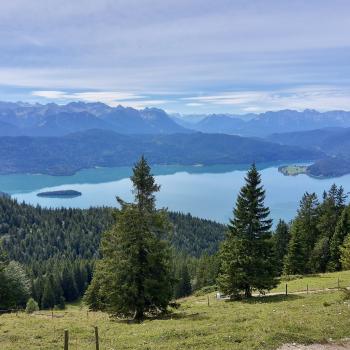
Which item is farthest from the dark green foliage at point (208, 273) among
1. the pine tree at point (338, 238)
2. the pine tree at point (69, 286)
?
the pine tree at point (69, 286)

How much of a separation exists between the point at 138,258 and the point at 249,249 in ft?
37.7

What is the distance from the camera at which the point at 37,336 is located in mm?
21953

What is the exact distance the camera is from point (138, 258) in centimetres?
2855

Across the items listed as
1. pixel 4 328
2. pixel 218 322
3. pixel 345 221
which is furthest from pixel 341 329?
pixel 345 221

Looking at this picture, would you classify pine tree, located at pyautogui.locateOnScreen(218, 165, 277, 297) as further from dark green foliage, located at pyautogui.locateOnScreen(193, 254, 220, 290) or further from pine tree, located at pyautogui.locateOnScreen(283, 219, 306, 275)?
dark green foliage, located at pyautogui.locateOnScreen(193, 254, 220, 290)

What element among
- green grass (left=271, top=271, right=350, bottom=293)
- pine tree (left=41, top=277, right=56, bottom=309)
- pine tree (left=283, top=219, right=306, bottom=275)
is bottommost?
pine tree (left=41, top=277, right=56, bottom=309)

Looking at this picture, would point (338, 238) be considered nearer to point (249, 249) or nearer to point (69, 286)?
point (249, 249)

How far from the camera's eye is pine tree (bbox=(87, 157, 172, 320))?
92.2 ft

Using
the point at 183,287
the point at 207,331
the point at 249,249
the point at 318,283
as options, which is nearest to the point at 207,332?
the point at 207,331

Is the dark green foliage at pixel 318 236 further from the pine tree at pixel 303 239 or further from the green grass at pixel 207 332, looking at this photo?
the green grass at pixel 207 332

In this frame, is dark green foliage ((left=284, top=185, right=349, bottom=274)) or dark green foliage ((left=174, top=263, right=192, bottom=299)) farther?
dark green foliage ((left=174, top=263, right=192, bottom=299))

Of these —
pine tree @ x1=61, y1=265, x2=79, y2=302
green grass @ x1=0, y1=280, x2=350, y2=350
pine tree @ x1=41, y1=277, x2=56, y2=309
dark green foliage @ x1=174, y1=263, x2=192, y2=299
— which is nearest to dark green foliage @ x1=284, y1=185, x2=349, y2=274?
dark green foliage @ x1=174, y1=263, x2=192, y2=299

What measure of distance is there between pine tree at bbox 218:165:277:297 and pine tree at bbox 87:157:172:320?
26.9ft

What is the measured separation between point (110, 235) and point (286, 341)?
14.8m
